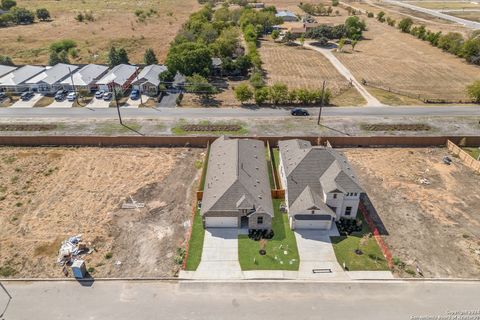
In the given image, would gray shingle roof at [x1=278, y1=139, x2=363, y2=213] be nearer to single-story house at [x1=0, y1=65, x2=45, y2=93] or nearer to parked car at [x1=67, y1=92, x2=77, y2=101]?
parked car at [x1=67, y1=92, x2=77, y2=101]

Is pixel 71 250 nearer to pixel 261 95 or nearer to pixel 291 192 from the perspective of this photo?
pixel 291 192

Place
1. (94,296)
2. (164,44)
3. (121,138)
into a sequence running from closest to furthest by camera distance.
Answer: (94,296), (121,138), (164,44)

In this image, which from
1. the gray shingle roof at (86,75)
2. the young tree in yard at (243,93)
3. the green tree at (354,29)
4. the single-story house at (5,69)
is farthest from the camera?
the green tree at (354,29)

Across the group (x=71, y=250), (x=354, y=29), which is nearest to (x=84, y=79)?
(x=71, y=250)

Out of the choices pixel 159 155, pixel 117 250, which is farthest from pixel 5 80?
pixel 117 250

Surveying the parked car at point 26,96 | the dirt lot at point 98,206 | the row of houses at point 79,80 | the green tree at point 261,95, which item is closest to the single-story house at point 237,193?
the dirt lot at point 98,206

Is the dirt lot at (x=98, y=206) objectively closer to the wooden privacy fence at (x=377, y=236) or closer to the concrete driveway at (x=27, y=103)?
the concrete driveway at (x=27, y=103)

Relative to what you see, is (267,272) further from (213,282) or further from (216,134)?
(216,134)
